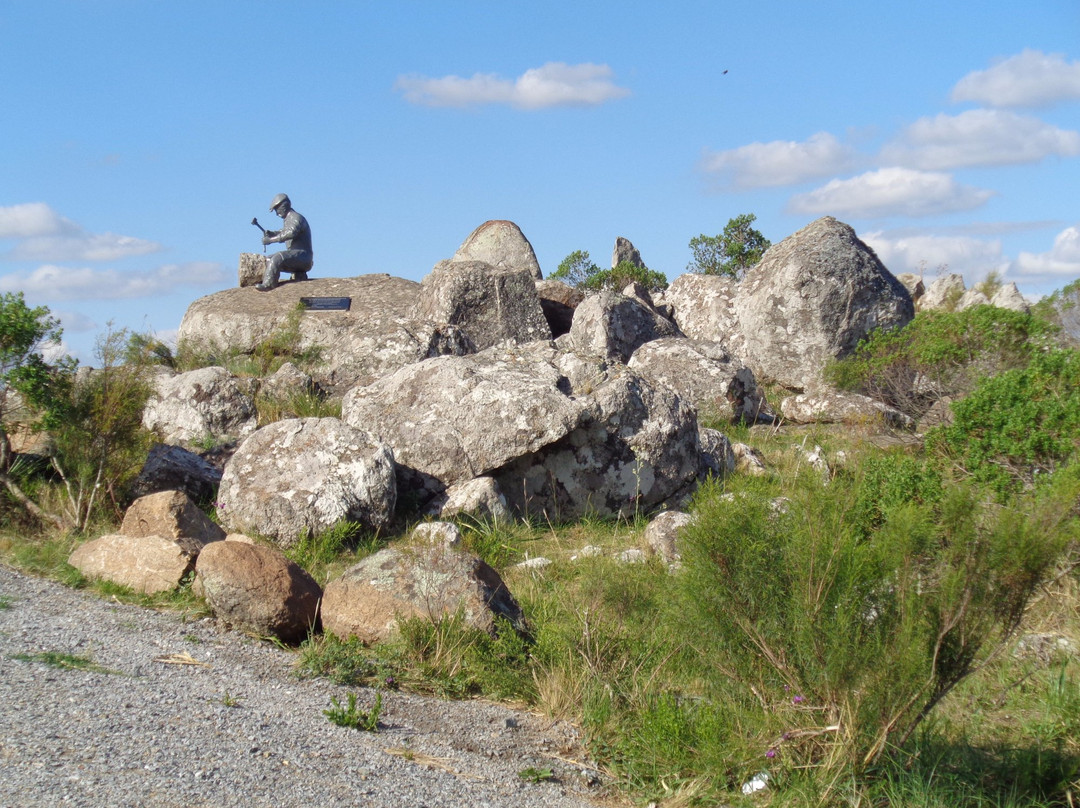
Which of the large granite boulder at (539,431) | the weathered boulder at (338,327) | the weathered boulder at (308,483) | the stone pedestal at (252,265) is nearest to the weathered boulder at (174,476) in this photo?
the weathered boulder at (308,483)

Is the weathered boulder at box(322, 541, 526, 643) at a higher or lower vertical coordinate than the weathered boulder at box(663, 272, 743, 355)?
lower

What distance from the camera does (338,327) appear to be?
14.4 meters

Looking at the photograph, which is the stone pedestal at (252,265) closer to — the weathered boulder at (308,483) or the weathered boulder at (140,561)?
the weathered boulder at (308,483)

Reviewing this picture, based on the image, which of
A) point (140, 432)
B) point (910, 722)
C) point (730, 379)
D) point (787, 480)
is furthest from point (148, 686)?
point (730, 379)

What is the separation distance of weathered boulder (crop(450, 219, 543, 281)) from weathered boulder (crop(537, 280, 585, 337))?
3.07m

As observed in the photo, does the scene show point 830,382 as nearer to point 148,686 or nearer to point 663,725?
point 663,725

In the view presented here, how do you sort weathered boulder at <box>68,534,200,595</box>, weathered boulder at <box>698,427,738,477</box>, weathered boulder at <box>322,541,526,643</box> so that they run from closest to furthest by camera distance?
weathered boulder at <box>322,541,526,643</box> < weathered boulder at <box>68,534,200,595</box> < weathered boulder at <box>698,427,738,477</box>

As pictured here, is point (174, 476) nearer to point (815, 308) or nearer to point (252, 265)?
point (815, 308)

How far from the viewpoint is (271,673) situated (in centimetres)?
508

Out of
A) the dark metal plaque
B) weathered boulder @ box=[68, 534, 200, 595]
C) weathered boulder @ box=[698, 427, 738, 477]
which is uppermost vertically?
the dark metal plaque

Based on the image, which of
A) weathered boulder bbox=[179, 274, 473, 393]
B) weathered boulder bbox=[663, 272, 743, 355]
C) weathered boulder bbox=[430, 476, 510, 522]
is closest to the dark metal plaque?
weathered boulder bbox=[179, 274, 473, 393]

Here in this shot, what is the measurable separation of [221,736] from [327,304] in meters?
11.7

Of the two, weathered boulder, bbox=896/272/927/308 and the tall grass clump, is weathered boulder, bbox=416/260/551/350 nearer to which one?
the tall grass clump

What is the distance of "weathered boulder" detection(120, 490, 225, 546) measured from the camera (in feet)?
21.4
